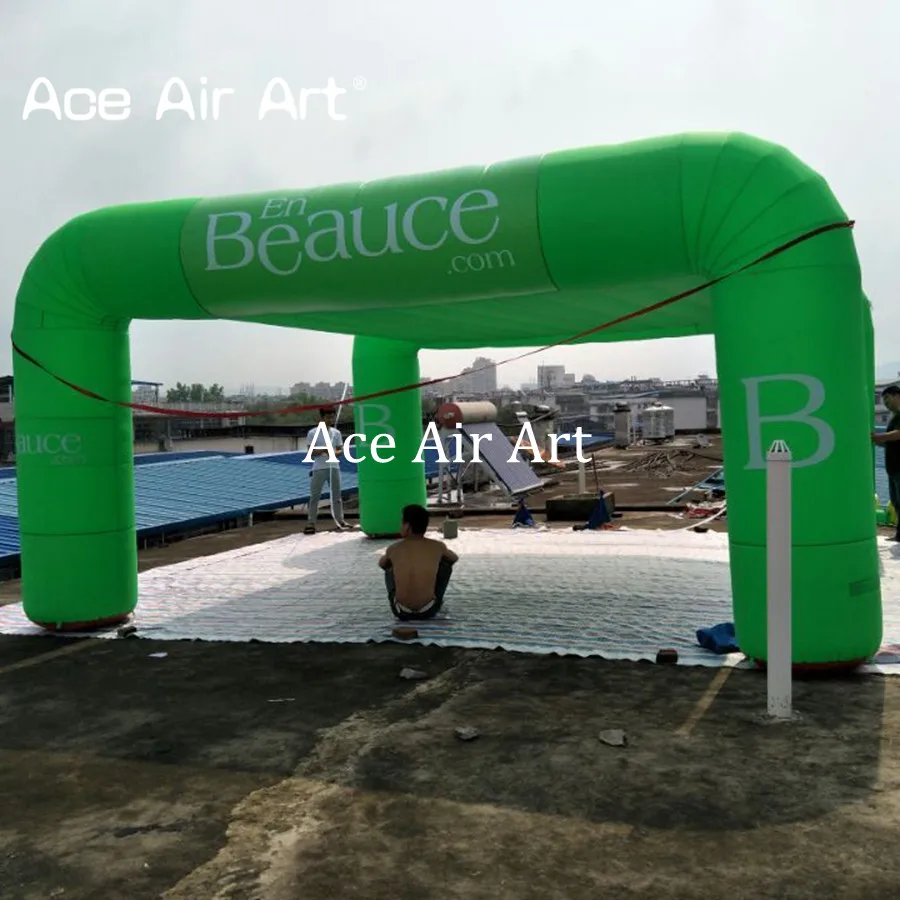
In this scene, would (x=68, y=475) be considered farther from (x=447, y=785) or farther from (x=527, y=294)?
(x=447, y=785)

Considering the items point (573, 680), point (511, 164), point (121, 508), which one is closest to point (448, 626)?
point (573, 680)

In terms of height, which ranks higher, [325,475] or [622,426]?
[622,426]

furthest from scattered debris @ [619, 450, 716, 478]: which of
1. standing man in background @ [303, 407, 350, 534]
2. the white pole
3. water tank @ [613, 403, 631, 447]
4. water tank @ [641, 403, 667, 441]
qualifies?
the white pole

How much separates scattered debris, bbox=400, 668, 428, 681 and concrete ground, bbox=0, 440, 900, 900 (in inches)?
2.4

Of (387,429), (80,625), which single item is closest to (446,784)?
(80,625)

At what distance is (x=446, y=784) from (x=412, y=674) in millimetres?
1698

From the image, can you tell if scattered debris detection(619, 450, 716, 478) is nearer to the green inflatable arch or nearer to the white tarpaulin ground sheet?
the white tarpaulin ground sheet

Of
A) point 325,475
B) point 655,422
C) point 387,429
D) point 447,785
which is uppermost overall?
point 655,422

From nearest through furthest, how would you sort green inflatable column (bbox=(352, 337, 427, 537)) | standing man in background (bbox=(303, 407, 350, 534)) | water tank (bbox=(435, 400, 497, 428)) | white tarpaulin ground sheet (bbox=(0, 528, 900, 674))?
1. white tarpaulin ground sheet (bbox=(0, 528, 900, 674))
2. green inflatable column (bbox=(352, 337, 427, 537))
3. standing man in background (bbox=(303, 407, 350, 534))
4. water tank (bbox=(435, 400, 497, 428))

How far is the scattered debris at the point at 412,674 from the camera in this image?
5383 mm

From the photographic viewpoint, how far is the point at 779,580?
4.48m

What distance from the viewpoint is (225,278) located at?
6344mm

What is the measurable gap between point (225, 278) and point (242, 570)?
436 cm

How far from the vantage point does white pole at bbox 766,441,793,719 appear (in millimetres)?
4398
